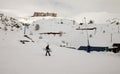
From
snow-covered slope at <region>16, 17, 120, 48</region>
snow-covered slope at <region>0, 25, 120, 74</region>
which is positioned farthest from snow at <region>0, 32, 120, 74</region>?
snow-covered slope at <region>16, 17, 120, 48</region>

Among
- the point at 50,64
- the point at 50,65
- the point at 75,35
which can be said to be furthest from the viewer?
the point at 75,35

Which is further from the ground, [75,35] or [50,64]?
[75,35]

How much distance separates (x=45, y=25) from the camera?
262ft

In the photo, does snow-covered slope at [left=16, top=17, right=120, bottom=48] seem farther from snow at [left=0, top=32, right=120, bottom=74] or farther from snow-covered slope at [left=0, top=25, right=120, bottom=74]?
snow at [left=0, top=32, right=120, bottom=74]

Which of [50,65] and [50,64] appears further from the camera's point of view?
[50,64]

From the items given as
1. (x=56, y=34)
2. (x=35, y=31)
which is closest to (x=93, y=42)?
(x=56, y=34)

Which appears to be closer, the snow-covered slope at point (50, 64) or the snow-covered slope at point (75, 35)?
the snow-covered slope at point (50, 64)

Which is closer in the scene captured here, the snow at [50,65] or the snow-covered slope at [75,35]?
the snow at [50,65]

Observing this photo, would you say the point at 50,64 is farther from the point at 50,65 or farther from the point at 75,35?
the point at 75,35

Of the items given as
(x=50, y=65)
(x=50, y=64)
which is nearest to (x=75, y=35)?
(x=50, y=64)

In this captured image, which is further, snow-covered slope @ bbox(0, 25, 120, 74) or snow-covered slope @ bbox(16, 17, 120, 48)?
snow-covered slope @ bbox(16, 17, 120, 48)

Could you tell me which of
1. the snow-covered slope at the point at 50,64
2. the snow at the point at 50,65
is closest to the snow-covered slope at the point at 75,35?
the snow-covered slope at the point at 50,64

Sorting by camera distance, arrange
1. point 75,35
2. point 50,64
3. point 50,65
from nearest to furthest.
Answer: point 50,65 < point 50,64 < point 75,35

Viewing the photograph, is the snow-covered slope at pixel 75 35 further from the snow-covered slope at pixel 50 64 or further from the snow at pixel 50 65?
the snow at pixel 50 65
